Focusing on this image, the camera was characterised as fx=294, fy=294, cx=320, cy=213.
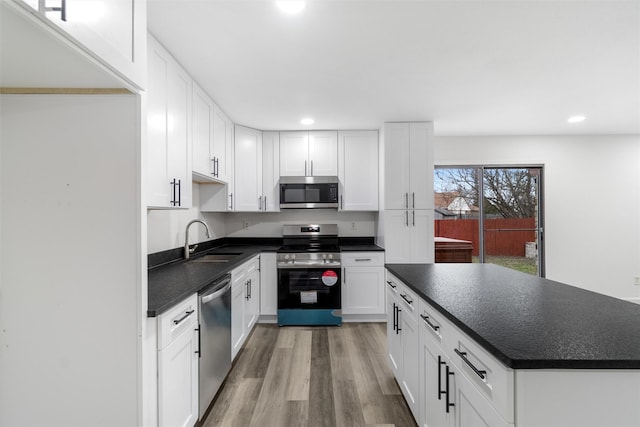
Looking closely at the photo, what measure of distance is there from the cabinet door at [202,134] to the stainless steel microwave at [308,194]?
1130mm

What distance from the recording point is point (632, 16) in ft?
5.59

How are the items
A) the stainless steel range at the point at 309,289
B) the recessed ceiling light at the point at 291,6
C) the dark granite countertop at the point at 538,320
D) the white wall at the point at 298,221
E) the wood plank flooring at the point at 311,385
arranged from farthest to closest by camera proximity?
the white wall at the point at 298,221 < the stainless steel range at the point at 309,289 < the wood plank flooring at the point at 311,385 < the recessed ceiling light at the point at 291,6 < the dark granite countertop at the point at 538,320

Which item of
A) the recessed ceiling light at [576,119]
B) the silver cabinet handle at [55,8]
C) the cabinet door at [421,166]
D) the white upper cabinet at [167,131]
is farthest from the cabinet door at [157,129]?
the recessed ceiling light at [576,119]

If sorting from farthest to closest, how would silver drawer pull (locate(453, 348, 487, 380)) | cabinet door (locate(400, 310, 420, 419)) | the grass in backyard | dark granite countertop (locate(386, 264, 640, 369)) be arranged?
the grass in backyard < cabinet door (locate(400, 310, 420, 419)) < silver drawer pull (locate(453, 348, 487, 380)) < dark granite countertop (locate(386, 264, 640, 369))

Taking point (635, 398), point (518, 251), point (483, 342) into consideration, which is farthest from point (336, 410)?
point (518, 251)

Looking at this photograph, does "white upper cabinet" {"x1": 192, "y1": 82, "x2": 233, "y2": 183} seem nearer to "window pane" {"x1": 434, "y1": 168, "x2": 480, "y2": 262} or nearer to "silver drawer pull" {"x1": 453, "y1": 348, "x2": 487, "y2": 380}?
"silver drawer pull" {"x1": 453, "y1": 348, "x2": 487, "y2": 380}

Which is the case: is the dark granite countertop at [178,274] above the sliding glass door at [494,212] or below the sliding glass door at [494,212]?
below

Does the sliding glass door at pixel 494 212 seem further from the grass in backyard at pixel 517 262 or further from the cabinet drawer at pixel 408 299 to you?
the cabinet drawer at pixel 408 299

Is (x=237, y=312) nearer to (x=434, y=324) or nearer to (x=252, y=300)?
(x=252, y=300)

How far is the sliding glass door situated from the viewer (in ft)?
14.2

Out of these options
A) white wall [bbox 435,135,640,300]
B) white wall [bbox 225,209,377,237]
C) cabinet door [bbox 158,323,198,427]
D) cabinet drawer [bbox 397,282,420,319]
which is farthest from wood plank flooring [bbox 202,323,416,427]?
white wall [bbox 435,135,640,300]

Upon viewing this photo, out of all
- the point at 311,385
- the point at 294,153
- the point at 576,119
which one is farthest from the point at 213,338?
the point at 576,119

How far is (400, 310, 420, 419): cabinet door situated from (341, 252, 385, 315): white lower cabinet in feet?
5.27

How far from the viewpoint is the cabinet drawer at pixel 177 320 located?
52.9 inches
